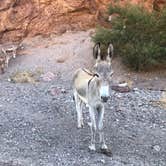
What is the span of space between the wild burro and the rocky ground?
0.36 metres

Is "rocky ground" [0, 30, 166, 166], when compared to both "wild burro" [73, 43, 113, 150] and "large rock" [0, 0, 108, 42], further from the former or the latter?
"large rock" [0, 0, 108, 42]

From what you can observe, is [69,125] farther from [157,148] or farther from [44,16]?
[44,16]

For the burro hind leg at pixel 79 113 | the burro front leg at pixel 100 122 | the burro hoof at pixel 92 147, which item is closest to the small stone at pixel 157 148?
the burro front leg at pixel 100 122

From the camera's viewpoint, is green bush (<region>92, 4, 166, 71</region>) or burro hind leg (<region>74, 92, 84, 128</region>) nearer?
burro hind leg (<region>74, 92, 84, 128</region>)

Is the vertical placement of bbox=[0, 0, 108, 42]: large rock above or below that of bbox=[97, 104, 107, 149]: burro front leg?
below

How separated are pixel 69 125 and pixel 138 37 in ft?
22.4

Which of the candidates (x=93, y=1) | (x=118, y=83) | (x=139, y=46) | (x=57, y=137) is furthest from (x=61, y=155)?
(x=93, y=1)

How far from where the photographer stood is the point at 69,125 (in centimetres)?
1009

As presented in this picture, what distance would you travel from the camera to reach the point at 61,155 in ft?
27.8

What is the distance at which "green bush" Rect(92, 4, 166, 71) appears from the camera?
1577 cm

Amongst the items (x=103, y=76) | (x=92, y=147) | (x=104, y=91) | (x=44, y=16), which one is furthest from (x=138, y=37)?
(x=104, y=91)

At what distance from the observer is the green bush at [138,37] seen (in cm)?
1577

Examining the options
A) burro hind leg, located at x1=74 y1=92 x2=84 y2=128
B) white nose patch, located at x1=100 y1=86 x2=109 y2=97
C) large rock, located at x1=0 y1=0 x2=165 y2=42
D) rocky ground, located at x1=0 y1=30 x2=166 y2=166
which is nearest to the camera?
white nose patch, located at x1=100 y1=86 x2=109 y2=97

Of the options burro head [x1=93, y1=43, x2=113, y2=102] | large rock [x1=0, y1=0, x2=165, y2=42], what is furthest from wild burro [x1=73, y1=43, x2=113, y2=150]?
large rock [x1=0, y1=0, x2=165, y2=42]
